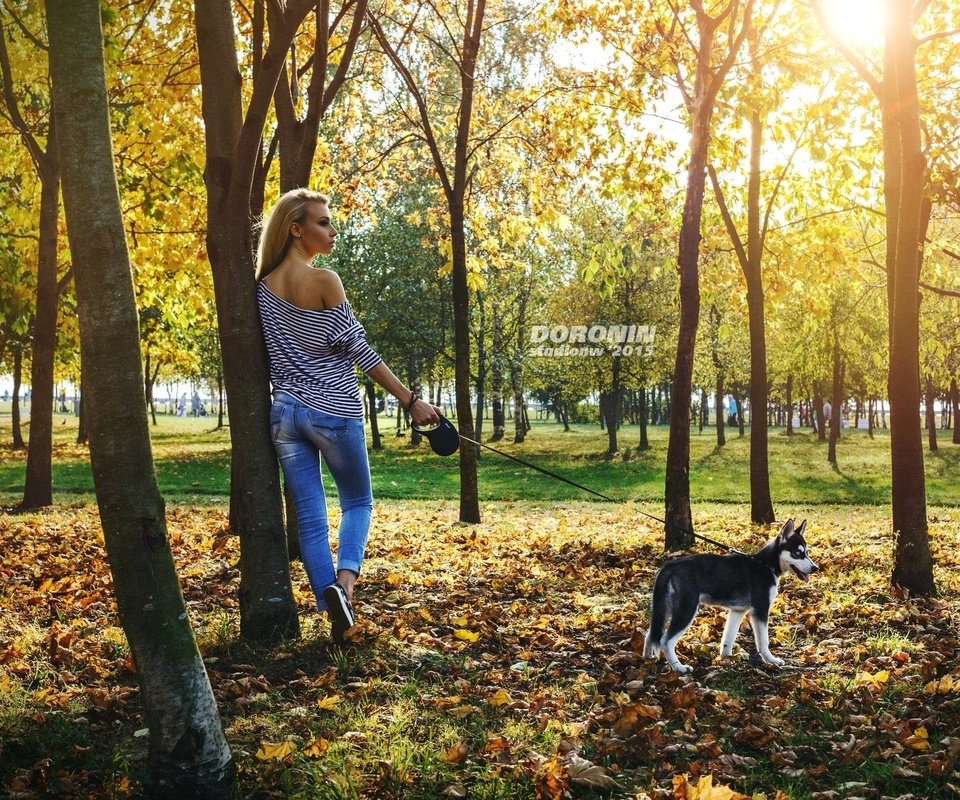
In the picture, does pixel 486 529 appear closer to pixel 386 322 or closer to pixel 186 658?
pixel 186 658

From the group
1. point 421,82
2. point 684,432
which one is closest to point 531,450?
point 421,82

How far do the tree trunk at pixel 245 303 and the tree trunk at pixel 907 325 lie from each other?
538 cm

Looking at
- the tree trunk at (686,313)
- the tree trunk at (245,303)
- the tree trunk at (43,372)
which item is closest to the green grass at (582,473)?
the tree trunk at (43,372)

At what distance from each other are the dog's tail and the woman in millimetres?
1787

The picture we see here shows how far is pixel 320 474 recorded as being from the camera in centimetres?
496

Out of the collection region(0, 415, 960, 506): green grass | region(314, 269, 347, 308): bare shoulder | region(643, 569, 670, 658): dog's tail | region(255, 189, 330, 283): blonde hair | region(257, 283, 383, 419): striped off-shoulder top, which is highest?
region(255, 189, 330, 283): blonde hair

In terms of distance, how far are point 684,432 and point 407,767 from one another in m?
7.44

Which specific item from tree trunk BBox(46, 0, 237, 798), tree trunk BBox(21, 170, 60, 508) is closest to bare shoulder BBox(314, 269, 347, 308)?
tree trunk BBox(46, 0, 237, 798)

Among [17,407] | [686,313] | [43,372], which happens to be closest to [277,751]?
[686,313]

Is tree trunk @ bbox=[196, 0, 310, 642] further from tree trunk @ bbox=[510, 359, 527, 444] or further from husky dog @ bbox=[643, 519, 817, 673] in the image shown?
tree trunk @ bbox=[510, 359, 527, 444]

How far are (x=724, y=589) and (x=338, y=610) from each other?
7.97ft

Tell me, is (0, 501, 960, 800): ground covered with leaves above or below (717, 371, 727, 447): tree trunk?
below

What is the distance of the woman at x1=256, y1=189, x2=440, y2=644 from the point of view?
488cm

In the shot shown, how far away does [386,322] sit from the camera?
3778 cm
